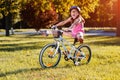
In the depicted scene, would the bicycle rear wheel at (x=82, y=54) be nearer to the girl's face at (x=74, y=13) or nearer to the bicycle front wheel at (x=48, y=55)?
the bicycle front wheel at (x=48, y=55)

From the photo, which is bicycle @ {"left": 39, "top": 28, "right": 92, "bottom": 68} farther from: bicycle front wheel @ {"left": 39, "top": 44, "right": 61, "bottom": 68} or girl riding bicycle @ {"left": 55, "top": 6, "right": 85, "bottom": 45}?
girl riding bicycle @ {"left": 55, "top": 6, "right": 85, "bottom": 45}

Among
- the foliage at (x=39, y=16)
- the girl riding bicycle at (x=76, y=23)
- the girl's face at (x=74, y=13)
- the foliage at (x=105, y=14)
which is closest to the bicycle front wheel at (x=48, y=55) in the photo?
the girl riding bicycle at (x=76, y=23)

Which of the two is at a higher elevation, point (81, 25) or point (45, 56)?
point (81, 25)

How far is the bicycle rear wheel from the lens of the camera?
10.1 meters

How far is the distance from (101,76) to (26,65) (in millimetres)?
2684

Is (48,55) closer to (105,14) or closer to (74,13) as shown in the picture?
(74,13)

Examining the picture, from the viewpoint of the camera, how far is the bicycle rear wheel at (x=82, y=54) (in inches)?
398

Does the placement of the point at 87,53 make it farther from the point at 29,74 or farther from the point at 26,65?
the point at 29,74

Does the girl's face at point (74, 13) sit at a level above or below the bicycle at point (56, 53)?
above

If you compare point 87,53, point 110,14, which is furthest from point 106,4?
point 87,53

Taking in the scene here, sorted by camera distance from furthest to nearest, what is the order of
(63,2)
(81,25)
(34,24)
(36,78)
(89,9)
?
(34,24) < (89,9) < (63,2) < (81,25) < (36,78)

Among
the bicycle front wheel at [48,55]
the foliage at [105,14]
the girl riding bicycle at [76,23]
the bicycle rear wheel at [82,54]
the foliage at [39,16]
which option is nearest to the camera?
the bicycle front wheel at [48,55]

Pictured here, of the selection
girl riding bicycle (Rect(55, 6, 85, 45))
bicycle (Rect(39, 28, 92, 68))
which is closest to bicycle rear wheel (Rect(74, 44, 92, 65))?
bicycle (Rect(39, 28, 92, 68))

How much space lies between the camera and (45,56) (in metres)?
9.43
